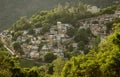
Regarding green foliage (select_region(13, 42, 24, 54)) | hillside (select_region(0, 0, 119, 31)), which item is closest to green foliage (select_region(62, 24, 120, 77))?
green foliage (select_region(13, 42, 24, 54))

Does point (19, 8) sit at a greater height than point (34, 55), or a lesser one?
greater

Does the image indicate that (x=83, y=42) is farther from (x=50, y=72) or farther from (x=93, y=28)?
(x=50, y=72)

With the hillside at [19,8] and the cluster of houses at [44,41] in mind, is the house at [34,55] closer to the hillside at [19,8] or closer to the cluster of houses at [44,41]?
the cluster of houses at [44,41]

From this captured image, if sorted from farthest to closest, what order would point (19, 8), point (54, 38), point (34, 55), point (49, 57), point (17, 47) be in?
point (19, 8) < point (54, 38) < point (17, 47) < point (34, 55) < point (49, 57)

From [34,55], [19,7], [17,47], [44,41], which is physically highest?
[19,7]

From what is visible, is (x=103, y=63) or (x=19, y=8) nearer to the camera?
(x=103, y=63)

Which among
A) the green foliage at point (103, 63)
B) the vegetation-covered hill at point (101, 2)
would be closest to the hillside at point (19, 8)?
the vegetation-covered hill at point (101, 2)

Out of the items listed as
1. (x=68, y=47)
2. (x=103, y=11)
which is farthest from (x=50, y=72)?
(x=103, y=11)

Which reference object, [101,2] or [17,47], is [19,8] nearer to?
[101,2]

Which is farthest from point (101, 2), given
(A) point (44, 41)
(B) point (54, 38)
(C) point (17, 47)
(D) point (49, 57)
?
(D) point (49, 57)
